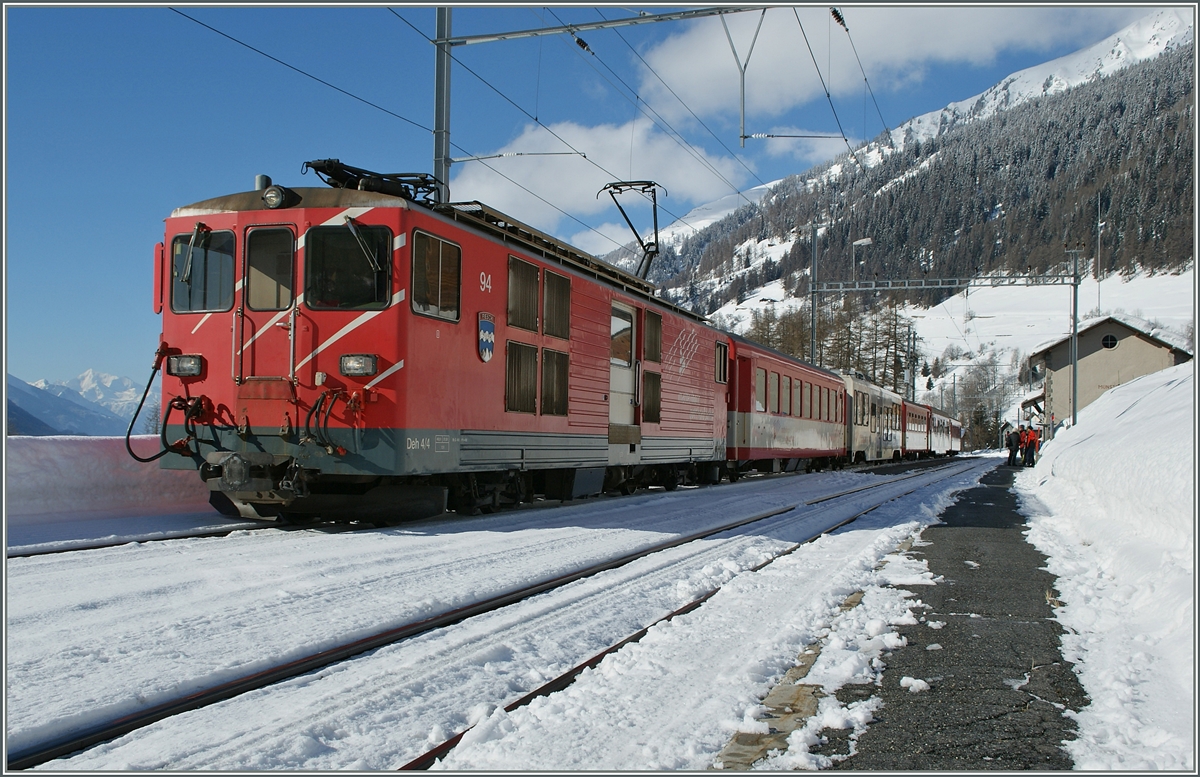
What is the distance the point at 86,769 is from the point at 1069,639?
16.2ft

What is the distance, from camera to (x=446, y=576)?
19.7 ft

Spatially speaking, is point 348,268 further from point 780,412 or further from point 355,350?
point 780,412

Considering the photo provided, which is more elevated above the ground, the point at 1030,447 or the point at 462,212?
the point at 462,212

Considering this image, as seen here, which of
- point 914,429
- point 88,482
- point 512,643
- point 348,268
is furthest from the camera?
point 914,429

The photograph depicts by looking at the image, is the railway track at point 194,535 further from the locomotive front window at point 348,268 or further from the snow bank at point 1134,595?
the snow bank at point 1134,595

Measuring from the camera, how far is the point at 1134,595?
5691 mm

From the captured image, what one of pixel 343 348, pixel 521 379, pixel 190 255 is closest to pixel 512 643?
pixel 343 348

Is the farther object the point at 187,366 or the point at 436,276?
the point at 436,276

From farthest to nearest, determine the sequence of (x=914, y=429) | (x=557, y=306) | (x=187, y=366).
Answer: (x=914, y=429)
(x=557, y=306)
(x=187, y=366)

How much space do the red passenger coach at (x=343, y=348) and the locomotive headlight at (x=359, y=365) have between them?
14 millimetres

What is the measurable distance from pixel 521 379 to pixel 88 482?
5.02 meters

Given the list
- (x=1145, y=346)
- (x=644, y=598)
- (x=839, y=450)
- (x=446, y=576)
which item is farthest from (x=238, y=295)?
(x=1145, y=346)

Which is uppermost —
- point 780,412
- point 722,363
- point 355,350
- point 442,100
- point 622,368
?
point 442,100

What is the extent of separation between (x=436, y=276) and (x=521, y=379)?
6.88 feet
